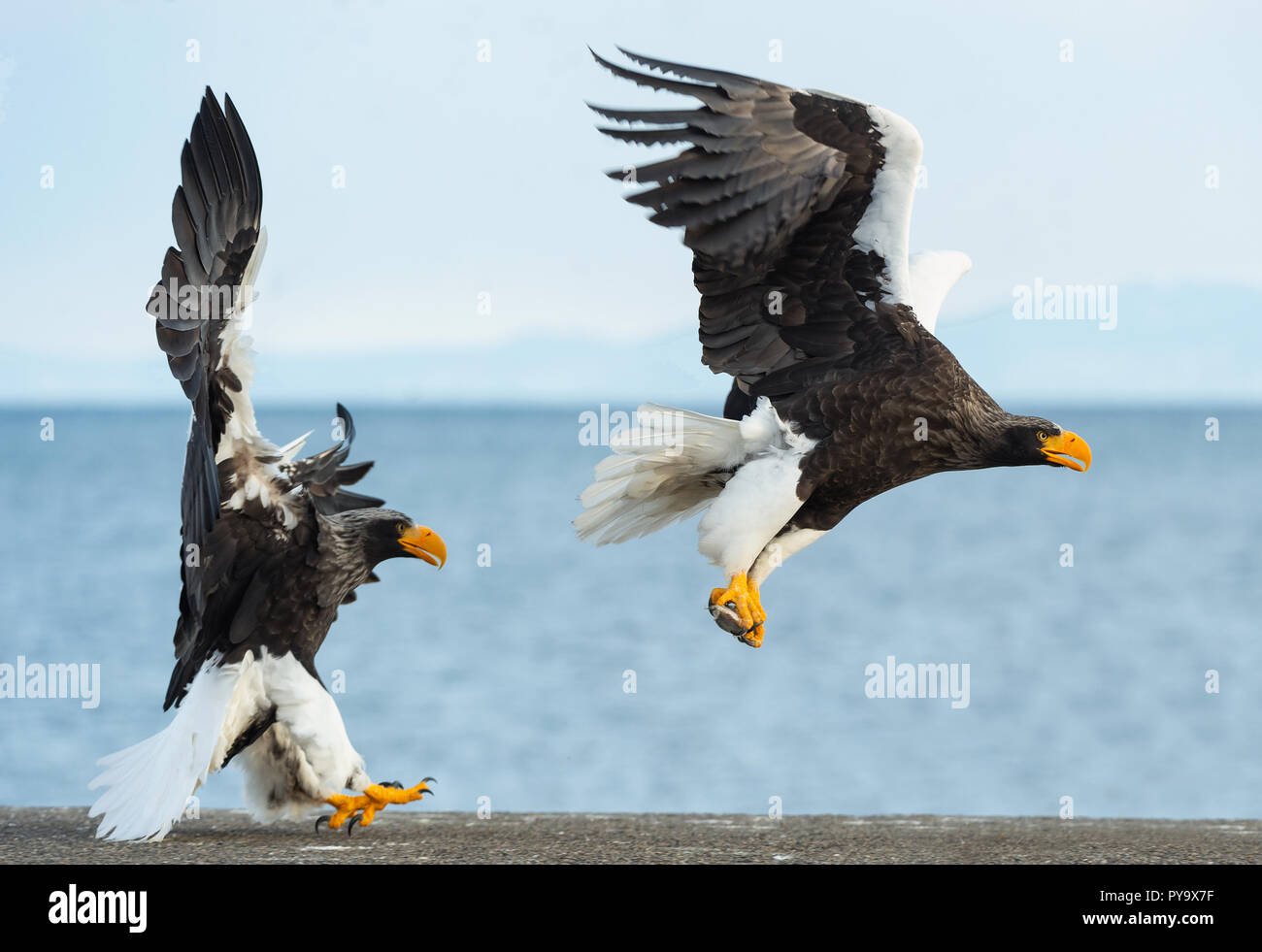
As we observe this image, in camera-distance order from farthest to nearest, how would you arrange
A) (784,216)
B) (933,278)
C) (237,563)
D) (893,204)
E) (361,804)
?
(933,278) < (361,804) < (237,563) < (893,204) < (784,216)

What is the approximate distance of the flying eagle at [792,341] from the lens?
5129 millimetres

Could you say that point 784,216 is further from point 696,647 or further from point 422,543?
point 696,647

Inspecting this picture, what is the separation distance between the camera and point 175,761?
5.43m

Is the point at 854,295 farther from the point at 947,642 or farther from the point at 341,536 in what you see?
the point at 947,642

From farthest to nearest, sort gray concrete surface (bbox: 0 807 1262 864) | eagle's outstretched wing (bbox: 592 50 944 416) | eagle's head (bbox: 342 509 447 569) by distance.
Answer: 1. eagle's head (bbox: 342 509 447 569)
2. eagle's outstretched wing (bbox: 592 50 944 416)
3. gray concrete surface (bbox: 0 807 1262 864)

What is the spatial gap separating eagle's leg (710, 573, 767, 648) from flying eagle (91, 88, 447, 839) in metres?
1.32

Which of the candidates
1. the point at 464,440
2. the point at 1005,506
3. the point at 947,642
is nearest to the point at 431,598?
the point at 947,642

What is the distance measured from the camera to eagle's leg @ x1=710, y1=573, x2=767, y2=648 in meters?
5.40

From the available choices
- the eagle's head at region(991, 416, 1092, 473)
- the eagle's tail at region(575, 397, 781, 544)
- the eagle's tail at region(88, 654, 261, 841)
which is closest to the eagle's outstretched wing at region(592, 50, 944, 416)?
the eagle's tail at region(575, 397, 781, 544)

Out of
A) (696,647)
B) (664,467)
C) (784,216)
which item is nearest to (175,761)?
(664,467)

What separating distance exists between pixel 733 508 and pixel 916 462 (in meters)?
0.69

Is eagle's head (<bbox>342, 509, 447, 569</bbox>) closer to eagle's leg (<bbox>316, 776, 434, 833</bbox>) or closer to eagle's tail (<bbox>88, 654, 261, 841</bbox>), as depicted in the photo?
eagle's tail (<bbox>88, 654, 261, 841</bbox>)

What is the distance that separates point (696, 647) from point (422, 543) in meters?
17.3

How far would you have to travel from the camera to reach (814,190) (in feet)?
17.0
